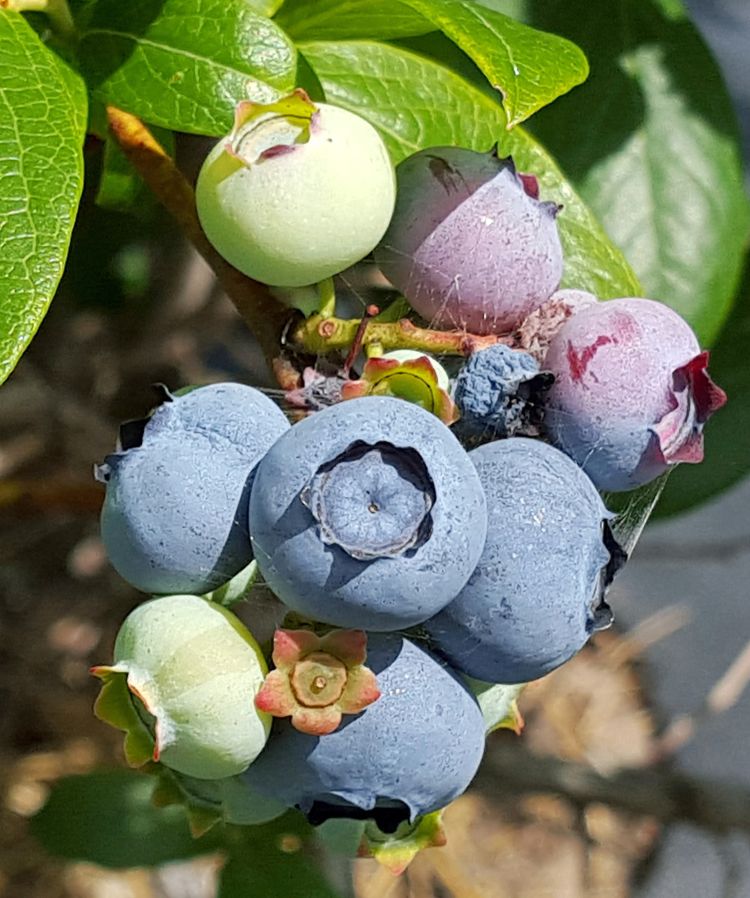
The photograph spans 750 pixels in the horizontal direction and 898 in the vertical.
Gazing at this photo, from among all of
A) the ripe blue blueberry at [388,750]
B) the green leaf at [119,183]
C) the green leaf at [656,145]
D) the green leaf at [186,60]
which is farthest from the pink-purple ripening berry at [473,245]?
the green leaf at [656,145]

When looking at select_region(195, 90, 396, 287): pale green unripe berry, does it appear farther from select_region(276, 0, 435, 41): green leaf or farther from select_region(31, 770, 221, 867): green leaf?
select_region(31, 770, 221, 867): green leaf

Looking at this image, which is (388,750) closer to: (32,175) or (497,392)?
(497,392)

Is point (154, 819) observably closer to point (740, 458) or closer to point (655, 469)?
point (740, 458)

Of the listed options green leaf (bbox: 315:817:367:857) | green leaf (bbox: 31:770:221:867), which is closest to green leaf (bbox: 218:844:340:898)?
green leaf (bbox: 31:770:221:867)

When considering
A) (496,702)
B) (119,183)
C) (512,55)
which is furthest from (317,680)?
(119,183)

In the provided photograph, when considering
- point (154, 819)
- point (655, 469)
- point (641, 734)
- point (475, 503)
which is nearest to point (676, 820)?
point (154, 819)

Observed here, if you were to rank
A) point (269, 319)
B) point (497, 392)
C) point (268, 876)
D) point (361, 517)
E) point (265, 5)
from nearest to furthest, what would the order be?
point (361, 517) → point (497, 392) → point (269, 319) → point (265, 5) → point (268, 876)
